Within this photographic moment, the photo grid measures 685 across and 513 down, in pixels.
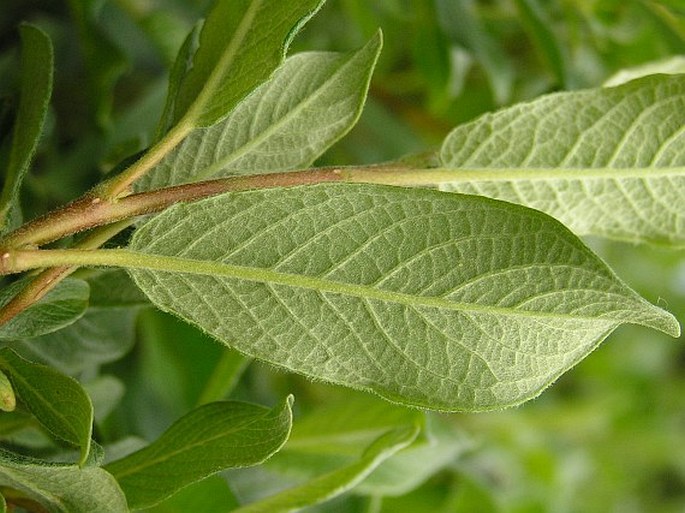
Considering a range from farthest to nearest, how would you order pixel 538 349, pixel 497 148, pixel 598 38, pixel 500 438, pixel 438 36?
pixel 500 438, pixel 598 38, pixel 438 36, pixel 497 148, pixel 538 349

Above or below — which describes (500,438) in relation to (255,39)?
below

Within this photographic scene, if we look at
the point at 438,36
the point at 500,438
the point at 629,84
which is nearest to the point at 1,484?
the point at 629,84

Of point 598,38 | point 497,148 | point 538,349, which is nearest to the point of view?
point 538,349

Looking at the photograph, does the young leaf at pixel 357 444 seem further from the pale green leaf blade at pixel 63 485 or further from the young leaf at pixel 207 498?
the pale green leaf blade at pixel 63 485

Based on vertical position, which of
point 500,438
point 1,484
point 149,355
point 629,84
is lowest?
point 500,438

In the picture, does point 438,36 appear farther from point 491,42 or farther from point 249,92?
point 249,92

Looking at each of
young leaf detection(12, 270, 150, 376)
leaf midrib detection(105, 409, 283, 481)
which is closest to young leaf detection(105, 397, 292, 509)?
leaf midrib detection(105, 409, 283, 481)
